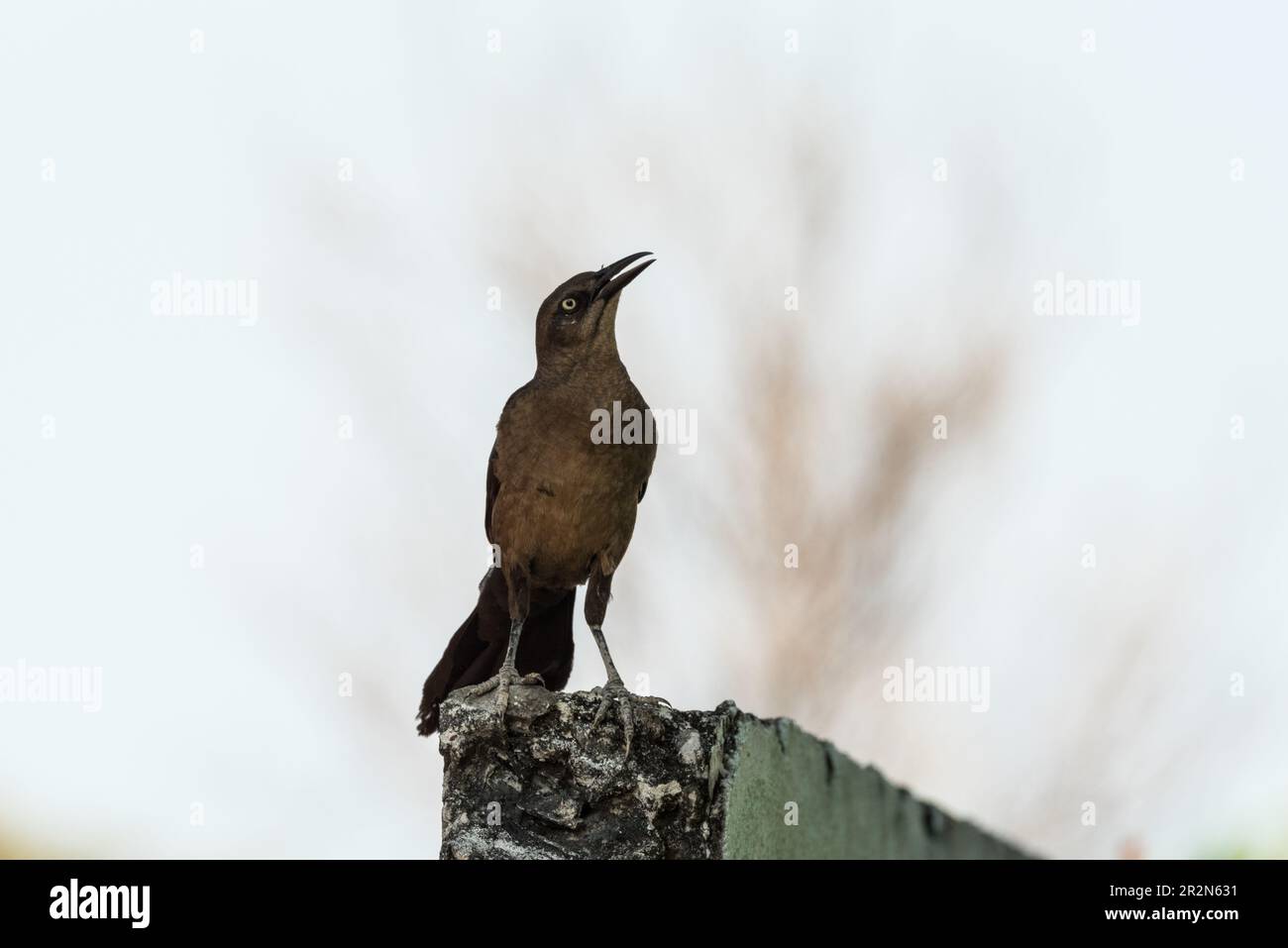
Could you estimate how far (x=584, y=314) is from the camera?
5422 millimetres

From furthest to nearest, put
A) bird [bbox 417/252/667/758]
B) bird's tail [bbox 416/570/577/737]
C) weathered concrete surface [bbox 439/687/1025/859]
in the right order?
bird's tail [bbox 416/570/577/737] → bird [bbox 417/252/667/758] → weathered concrete surface [bbox 439/687/1025/859]

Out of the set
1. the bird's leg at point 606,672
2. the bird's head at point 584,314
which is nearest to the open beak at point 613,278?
the bird's head at point 584,314

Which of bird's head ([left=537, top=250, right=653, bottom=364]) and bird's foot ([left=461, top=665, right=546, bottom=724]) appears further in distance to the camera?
bird's head ([left=537, top=250, right=653, bottom=364])

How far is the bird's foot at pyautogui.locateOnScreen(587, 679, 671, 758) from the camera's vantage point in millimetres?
4062

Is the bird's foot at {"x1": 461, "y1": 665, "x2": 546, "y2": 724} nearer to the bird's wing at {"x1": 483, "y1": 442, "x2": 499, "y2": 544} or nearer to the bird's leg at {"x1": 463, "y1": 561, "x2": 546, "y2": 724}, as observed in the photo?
the bird's leg at {"x1": 463, "y1": 561, "x2": 546, "y2": 724}

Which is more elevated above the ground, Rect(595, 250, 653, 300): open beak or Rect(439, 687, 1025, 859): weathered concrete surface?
Rect(595, 250, 653, 300): open beak

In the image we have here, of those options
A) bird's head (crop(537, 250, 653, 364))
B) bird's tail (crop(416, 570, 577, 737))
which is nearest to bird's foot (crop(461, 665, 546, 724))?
bird's tail (crop(416, 570, 577, 737))

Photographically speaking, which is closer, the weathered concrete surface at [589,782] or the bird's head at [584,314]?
the weathered concrete surface at [589,782]

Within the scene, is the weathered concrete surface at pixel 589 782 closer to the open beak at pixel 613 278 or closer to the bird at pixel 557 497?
the bird at pixel 557 497

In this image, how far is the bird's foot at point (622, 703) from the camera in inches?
160
